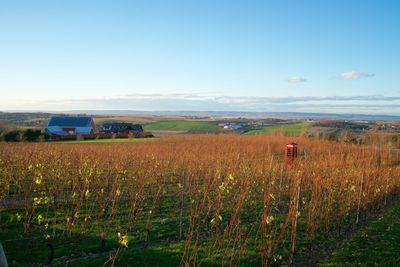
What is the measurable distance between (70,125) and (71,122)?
0.85 meters

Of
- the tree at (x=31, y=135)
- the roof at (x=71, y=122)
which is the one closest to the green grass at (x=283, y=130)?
the tree at (x=31, y=135)

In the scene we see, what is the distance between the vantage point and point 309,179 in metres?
14.0

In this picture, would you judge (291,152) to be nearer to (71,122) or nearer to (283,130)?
(283,130)

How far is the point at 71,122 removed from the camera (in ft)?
205

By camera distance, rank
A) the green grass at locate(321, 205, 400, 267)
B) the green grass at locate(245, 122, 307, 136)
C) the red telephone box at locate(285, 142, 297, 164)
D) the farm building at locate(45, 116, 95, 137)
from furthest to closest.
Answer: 1. the farm building at locate(45, 116, 95, 137)
2. the green grass at locate(245, 122, 307, 136)
3. the red telephone box at locate(285, 142, 297, 164)
4. the green grass at locate(321, 205, 400, 267)

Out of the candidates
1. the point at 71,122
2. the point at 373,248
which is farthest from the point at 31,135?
the point at 373,248

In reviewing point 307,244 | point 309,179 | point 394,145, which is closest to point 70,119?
point 394,145

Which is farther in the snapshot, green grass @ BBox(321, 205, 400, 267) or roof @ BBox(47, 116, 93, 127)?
roof @ BBox(47, 116, 93, 127)

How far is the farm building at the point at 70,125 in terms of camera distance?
60844 mm

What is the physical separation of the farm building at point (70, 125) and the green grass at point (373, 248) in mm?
55318

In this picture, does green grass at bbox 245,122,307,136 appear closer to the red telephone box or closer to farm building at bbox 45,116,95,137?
the red telephone box

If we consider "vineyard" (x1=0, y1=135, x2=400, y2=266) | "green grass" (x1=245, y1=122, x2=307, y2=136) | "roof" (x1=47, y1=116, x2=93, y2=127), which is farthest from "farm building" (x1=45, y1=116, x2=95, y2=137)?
"vineyard" (x1=0, y1=135, x2=400, y2=266)

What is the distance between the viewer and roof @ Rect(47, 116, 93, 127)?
62000 mm

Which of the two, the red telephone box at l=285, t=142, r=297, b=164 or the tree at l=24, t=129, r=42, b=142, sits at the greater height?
the red telephone box at l=285, t=142, r=297, b=164
